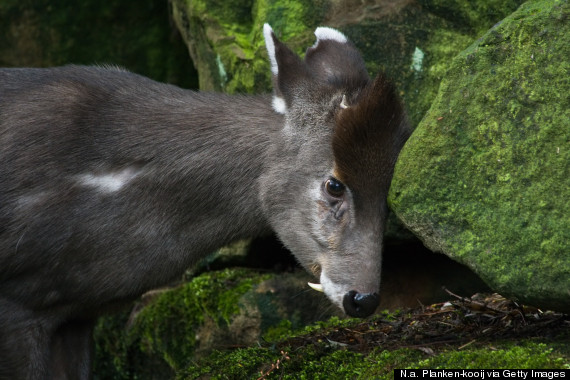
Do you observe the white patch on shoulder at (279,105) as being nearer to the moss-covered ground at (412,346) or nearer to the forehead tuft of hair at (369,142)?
the forehead tuft of hair at (369,142)

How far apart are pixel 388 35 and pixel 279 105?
136 cm

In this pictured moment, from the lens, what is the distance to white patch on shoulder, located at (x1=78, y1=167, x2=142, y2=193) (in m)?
5.96

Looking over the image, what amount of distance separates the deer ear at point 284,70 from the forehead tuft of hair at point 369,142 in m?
0.56

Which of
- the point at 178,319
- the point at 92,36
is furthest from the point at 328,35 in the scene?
the point at 92,36

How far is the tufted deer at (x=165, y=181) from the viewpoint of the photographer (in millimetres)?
Result: 5668

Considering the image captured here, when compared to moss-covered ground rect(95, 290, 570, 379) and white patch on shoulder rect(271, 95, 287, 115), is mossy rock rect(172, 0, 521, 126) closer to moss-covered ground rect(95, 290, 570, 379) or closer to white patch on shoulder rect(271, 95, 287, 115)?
white patch on shoulder rect(271, 95, 287, 115)

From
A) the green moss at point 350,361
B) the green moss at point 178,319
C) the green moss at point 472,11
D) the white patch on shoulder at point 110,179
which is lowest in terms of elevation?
the green moss at point 178,319

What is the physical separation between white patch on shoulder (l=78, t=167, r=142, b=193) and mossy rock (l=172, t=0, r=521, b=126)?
5.56ft

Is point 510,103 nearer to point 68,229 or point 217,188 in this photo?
point 217,188

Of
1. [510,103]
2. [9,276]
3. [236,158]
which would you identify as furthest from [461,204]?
[9,276]

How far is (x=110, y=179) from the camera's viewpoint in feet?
19.7

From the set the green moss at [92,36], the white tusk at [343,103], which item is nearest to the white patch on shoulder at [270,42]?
the white tusk at [343,103]

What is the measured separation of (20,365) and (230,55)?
3110 mm

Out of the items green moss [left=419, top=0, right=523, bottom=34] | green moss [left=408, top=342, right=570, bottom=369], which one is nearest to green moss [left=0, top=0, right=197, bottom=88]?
green moss [left=419, top=0, right=523, bottom=34]
